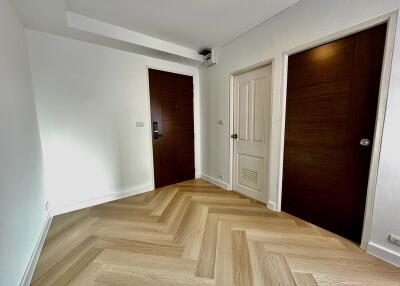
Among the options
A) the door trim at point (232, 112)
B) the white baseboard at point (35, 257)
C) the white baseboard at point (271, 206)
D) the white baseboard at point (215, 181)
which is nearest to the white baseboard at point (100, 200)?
the white baseboard at point (35, 257)

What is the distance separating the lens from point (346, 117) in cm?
160

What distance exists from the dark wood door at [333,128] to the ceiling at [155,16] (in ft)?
2.56

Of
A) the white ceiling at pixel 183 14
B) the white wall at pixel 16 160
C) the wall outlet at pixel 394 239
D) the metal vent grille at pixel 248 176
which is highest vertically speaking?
the white ceiling at pixel 183 14

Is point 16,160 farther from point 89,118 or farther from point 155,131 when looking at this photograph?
point 155,131

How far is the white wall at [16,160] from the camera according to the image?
108 cm

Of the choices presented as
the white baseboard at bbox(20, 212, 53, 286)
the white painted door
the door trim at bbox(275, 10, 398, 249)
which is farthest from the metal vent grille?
the white baseboard at bbox(20, 212, 53, 286)

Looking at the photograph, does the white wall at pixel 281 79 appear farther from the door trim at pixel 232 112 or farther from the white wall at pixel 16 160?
the white wall at pixel 16 160

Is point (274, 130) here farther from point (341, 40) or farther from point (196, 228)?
point (196, 228)

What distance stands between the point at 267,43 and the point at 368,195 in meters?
1.94

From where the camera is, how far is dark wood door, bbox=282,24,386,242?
1473 mm

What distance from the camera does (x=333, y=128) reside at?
1691 mm

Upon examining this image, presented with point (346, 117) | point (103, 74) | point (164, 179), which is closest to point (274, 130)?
point (346, 117)

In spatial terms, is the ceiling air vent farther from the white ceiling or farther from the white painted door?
the white painted door

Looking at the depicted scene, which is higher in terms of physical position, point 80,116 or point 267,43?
A: point 267,43
